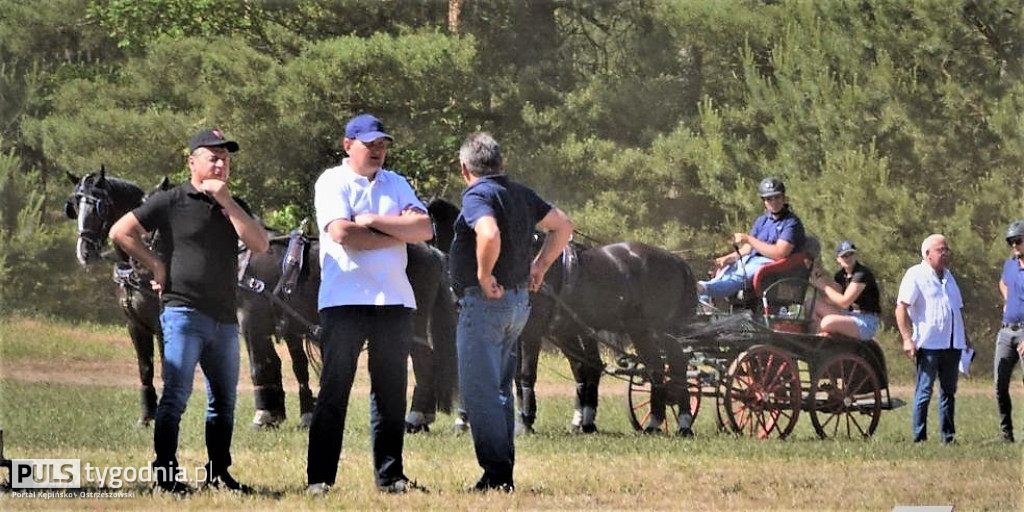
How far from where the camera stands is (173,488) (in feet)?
26.8

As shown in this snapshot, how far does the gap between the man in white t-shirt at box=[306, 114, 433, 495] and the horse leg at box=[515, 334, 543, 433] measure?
479 centimetres

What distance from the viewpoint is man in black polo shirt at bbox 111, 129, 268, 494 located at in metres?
8.16

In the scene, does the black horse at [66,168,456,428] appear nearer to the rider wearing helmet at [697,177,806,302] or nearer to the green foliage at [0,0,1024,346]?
the rider wearing helmet at [697,177,806,302]

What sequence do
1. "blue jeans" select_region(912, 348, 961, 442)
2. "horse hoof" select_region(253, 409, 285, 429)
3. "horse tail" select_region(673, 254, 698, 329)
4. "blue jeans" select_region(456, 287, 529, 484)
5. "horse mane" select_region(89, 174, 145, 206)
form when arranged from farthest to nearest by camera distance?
"horse tail" select_region(673, 254, 698, 329) < "horse hoof" select_region(253, 409, 285, 429) < "blue jeans" select_region(912, 348, 961, 442) < "horse mane" select_region(89, 174, 145, 206) < "blue jeans" select_region(456, 287, 529, 484)

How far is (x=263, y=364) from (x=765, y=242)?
4.05 metres

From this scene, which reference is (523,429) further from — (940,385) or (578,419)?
(940,385)

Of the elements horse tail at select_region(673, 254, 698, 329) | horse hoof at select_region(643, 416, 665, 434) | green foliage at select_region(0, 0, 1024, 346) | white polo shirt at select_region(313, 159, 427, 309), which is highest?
green foliage at select_region(0, 0, 1024, 346)

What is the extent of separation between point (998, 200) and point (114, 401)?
37.7ft

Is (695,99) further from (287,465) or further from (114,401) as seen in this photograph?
(287,465)

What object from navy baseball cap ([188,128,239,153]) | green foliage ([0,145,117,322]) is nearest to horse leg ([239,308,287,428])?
navy baseball cap ([188,128,239,153])

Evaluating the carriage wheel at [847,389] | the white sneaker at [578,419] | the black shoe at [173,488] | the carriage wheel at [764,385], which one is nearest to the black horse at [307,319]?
the white sneaker at [578,419]

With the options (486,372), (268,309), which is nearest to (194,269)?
(486,372)

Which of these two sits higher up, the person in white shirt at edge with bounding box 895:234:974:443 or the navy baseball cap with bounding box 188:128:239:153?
the navy baseball cap with bounding box 188:128:239:153

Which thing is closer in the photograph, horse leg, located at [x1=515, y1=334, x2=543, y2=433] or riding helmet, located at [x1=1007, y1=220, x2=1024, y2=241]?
horse leg, located at [x1=515, y1=334, x2=543, y2=433]
